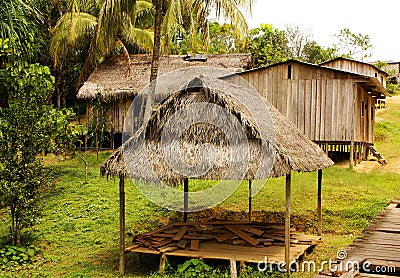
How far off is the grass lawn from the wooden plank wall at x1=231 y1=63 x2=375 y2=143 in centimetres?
142

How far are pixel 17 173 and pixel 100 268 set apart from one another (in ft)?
9.26

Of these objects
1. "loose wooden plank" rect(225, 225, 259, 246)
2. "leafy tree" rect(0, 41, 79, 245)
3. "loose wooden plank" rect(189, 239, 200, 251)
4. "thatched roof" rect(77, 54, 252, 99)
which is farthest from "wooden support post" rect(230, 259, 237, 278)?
"thatched roof" rect(77, 54, 252, 99)

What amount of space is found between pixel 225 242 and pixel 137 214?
4.13 m

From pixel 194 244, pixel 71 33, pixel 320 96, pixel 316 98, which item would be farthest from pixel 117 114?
pixel 194 244

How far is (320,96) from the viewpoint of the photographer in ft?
57.4

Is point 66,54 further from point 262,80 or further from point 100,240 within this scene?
point 100,240

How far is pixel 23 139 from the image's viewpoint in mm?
11602

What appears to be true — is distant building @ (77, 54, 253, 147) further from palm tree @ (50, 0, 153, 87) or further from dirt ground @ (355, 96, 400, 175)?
dirt ground @ (355, 96, 400, 175)

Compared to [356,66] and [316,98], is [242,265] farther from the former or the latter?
[356,66]

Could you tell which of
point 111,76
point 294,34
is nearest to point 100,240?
point 111,76

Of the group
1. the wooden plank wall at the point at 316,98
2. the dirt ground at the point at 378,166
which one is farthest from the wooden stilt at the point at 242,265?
the dirt ground at the point at 378,166

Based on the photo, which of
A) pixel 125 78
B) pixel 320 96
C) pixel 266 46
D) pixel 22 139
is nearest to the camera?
pixel 22 139

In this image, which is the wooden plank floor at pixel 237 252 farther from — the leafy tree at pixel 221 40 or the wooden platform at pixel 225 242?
the leafy tree at pixel 221 40

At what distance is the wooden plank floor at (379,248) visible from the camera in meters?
5.54
